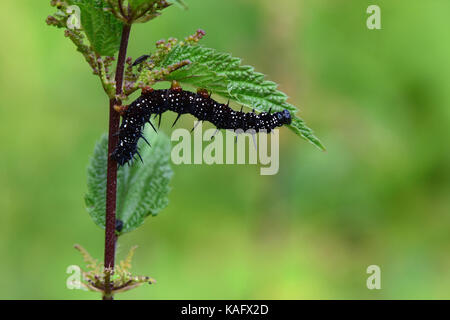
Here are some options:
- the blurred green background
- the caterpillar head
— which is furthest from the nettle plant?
the blurred green background

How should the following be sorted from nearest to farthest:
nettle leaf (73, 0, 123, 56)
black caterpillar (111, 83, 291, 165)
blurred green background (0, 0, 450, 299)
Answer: nettle leaf (73, 0, 123, 56) → black caterpillar (111, 83, 291, 165) → blurred green background (0, 0, 450, 299)

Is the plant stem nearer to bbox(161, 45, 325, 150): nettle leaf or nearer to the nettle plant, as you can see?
the nettle plant

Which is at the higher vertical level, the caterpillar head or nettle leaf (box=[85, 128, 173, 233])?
the caterpillar head

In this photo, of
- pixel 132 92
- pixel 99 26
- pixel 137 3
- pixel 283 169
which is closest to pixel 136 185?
pixel 132 92

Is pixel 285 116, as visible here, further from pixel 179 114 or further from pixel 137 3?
pixel 137 3

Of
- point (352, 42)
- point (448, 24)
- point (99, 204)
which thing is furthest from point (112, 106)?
point (448, 24)

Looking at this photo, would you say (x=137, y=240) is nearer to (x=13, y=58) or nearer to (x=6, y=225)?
(x=6, y=225)

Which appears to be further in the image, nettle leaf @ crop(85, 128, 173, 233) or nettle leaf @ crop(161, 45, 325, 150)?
nettle leaf @ crop(85, 128, 173, 233)

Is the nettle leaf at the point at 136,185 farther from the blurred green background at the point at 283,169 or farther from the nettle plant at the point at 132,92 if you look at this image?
the blurred green background at the point at 283,169
